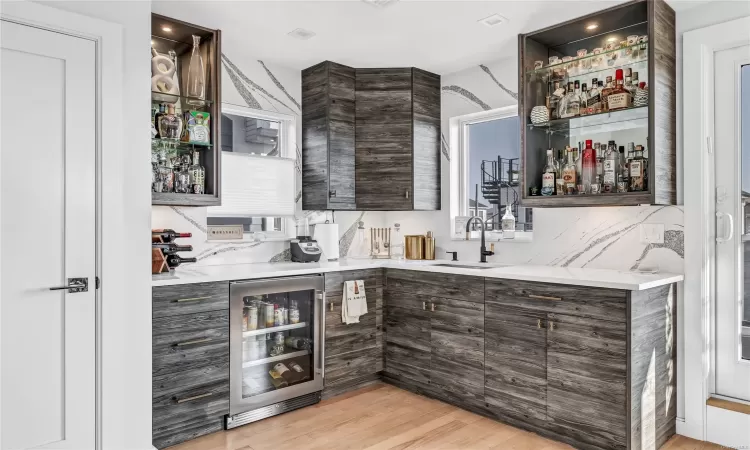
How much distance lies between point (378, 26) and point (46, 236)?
2.23 metres

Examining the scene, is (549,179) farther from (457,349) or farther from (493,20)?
(457,349)

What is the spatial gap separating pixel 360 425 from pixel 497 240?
1.71m

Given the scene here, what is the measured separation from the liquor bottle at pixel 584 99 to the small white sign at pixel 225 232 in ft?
8.18

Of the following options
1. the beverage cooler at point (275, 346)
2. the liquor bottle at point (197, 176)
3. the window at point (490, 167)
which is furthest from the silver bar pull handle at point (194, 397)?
the window at point (490, 167)

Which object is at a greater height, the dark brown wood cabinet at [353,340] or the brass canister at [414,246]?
the brass canister at [414,246]

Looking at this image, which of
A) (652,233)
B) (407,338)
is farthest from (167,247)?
(652,233)

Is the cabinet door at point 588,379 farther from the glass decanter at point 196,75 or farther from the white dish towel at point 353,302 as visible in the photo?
the glass decanter at point 196,75

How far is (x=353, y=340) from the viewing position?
3.62 meters

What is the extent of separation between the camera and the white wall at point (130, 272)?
2438 millimetres

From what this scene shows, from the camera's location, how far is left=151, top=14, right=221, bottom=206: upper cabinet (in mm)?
3082

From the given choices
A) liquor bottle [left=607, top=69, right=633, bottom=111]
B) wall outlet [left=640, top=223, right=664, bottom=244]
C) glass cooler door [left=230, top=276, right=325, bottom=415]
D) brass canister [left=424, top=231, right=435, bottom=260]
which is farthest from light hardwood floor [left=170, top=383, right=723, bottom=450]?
liquor bottle [left=607, top=69, right=633, bottom=111]

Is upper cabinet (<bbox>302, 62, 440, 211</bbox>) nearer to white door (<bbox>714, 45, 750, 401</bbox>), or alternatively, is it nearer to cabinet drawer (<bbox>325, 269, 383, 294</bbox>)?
cabinet drawer (<bbox>325, 269, 383, 294</bbox>)

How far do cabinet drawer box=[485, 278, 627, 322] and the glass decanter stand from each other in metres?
2.20

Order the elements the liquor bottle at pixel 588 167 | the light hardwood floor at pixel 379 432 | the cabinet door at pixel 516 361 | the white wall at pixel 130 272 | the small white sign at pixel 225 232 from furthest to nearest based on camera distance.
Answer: the small white sign at pixel 225 232 < the liquor bottle at pixel 588 167 < the cabinet door at pixel 516 361 < the light hardwood floor at pixel 379 432 < the white wall at pixel 130 272
